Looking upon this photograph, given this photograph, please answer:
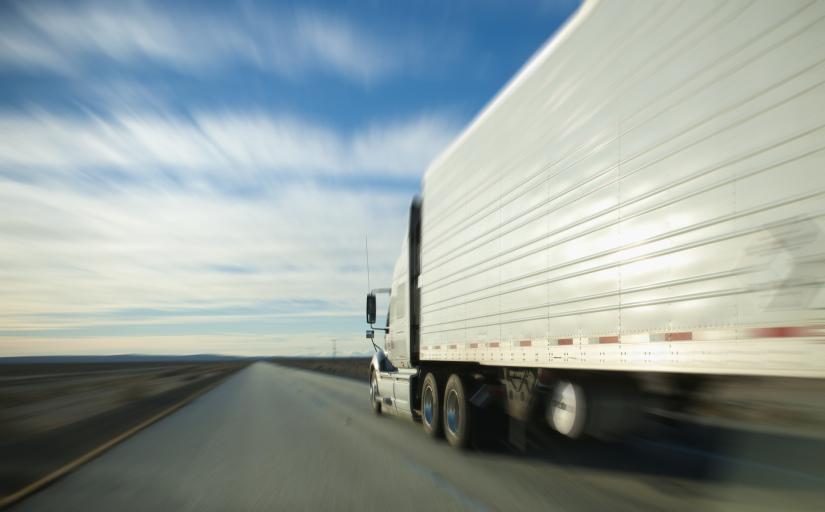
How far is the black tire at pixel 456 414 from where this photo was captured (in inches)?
399

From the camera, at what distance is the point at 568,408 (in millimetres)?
7871

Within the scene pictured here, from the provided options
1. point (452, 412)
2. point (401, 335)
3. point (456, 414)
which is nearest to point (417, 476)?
point (456, 414)

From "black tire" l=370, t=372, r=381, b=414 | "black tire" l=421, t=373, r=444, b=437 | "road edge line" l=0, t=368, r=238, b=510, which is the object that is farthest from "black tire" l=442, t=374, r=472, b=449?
"black tire" l=370, t=372, r=381, b=414

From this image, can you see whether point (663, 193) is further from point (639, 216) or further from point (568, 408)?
point (568, 408)

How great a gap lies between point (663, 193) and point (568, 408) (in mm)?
3149

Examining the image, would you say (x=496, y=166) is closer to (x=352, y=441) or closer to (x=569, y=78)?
(x=569, y=78)

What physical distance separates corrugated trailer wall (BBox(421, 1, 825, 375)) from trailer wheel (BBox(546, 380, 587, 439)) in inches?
19.1

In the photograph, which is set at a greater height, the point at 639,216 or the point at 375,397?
the point at 639,216

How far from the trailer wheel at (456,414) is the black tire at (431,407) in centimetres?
28

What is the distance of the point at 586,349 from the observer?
6.73 m

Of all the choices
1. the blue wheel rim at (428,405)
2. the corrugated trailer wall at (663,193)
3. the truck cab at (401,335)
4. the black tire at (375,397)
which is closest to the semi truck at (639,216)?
the corrugated trailer wall at (663,193)

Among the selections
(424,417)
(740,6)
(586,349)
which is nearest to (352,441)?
Result: (424,417)

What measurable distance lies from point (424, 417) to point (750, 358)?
8.37m

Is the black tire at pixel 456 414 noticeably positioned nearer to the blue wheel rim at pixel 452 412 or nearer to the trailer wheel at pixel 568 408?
the blue wheel rim at pixel 452 412
